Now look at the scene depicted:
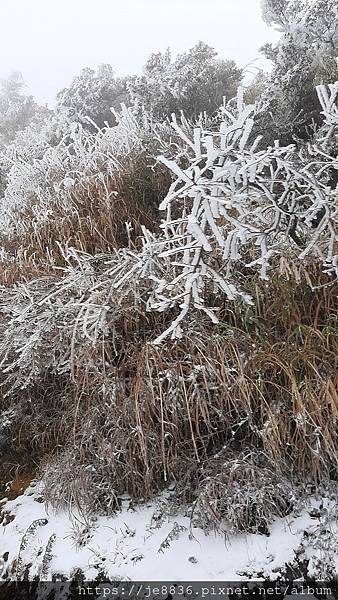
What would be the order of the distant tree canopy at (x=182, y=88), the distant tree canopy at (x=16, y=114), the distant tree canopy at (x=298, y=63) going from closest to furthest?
the distant tree canopy at (x=298, y=63) → the distant tree canopy at (x=182, y=88) → the distant tree canopy at (x=16, y=114)

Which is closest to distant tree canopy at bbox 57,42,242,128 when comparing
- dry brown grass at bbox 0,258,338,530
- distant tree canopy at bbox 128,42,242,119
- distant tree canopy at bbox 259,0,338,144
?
distant tree canopy at bbox 128,42,242,119

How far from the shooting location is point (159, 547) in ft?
6.83

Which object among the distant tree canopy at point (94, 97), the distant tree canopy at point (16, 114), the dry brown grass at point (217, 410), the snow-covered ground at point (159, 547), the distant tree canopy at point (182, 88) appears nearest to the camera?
the snow-covered ground at point (159, 547)

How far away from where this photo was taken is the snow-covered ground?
1.95 metres

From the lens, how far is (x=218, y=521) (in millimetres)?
2049

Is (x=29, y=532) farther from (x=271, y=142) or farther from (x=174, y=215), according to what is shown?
(x=271, y=142)

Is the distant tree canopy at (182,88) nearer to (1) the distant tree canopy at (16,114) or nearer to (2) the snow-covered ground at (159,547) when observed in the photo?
(2) the snow-covered ground at (159,547)

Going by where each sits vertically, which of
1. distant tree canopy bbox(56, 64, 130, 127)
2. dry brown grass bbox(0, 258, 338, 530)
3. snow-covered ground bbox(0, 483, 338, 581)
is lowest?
snow-covered ground bbox(0, 483, 338, 581)

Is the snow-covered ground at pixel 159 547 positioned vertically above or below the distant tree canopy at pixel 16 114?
below

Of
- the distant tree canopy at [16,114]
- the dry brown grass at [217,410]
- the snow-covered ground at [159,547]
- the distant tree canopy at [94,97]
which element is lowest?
the snow-covered ground at [159,547]

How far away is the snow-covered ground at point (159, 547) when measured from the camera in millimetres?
1947

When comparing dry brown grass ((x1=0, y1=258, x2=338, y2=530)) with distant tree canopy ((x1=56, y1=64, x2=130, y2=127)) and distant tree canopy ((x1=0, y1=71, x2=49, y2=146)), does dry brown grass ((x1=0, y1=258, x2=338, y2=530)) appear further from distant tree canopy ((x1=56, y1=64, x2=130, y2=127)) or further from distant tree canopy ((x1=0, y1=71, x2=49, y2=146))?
distant tree canopy ((x1=0, y1=71, x2=49, y2=146))

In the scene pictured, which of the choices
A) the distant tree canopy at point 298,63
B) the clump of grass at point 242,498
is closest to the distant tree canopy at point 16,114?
the distant tree canopy at point 298,63

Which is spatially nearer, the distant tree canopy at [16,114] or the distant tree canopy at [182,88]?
the distant tree canopy at [182,88]
